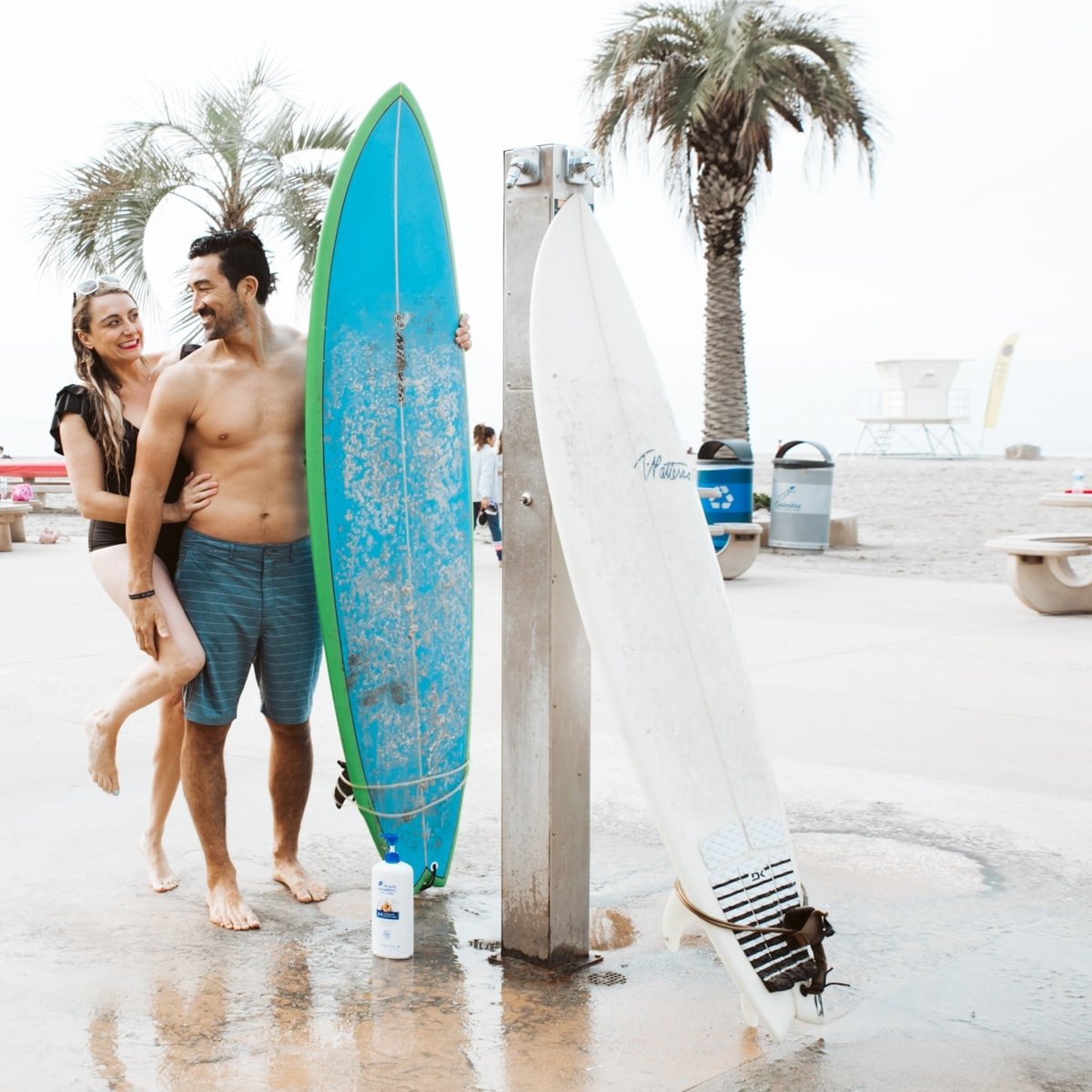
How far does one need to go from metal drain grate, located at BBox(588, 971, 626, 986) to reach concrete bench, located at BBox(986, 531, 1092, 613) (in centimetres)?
783

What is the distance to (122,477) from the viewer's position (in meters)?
3.88

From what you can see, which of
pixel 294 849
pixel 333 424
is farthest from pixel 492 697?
pixel 333 424

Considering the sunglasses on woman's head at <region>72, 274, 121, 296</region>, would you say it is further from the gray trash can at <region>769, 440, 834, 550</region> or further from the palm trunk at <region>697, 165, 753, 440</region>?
the palm trunk at <region>697, 165, 753, 440</region>

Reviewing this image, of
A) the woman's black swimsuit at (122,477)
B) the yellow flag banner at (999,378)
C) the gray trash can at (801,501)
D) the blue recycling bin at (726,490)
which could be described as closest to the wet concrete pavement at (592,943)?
the woman's black swimsuit at (122,477)

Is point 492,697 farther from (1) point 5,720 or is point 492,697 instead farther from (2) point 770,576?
(2) point 770,576

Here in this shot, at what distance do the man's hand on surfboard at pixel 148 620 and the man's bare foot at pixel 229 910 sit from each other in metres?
0.73

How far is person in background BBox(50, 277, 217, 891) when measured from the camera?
3.73 m

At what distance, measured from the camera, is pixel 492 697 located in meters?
7.17

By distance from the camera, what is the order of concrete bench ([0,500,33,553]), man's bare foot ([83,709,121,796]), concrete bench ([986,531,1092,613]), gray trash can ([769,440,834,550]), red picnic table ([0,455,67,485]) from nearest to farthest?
1. man's bare foot ([83,709,121,796])
2. concrete bench ([986,531,1092,613])
3. concrete bench ([0,500,33,553])
4. gray trash can ([769,440,834,550])
5. red picnic table ([0,455,67,485])

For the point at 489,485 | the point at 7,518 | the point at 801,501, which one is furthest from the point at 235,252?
the point at 801,501

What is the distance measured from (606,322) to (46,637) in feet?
22.0
